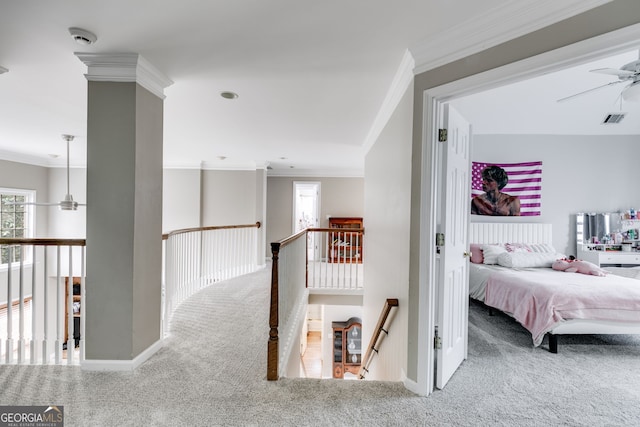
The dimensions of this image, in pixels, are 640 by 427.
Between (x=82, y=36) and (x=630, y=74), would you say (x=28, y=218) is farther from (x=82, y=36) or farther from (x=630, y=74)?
(x=630, y=74)

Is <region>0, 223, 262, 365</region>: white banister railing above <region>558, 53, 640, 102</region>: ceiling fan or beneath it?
beneath

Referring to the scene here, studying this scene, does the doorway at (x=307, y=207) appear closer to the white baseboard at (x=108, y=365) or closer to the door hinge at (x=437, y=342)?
the white baseboard at (x=108, y=365)

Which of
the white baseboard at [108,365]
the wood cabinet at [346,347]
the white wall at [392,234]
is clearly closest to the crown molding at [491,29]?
the white wall at [392,234]

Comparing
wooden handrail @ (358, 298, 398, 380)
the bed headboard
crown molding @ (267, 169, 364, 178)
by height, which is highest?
crown molding @ (267, 169, 364, 178)

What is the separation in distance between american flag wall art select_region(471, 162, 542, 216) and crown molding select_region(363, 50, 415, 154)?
2373 mm

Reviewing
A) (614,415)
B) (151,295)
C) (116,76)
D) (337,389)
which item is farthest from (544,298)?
(116,76)

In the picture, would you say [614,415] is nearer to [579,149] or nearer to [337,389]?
[337,389]

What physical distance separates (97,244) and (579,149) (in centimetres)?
690

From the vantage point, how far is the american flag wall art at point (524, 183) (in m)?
5.07

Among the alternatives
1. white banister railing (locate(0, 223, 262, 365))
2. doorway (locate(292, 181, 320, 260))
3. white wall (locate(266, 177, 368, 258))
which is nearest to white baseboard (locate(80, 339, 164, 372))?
white banister railing (locate(0, 223, 262, 365))

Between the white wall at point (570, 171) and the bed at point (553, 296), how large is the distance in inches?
50.8

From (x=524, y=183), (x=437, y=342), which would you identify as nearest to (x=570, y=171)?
(x=524, y=183)

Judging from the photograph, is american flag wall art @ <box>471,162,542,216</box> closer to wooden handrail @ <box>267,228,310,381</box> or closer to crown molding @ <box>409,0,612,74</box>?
crown molding @ <box>409,0,612,74</box>

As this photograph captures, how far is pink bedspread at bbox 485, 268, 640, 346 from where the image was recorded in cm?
275
